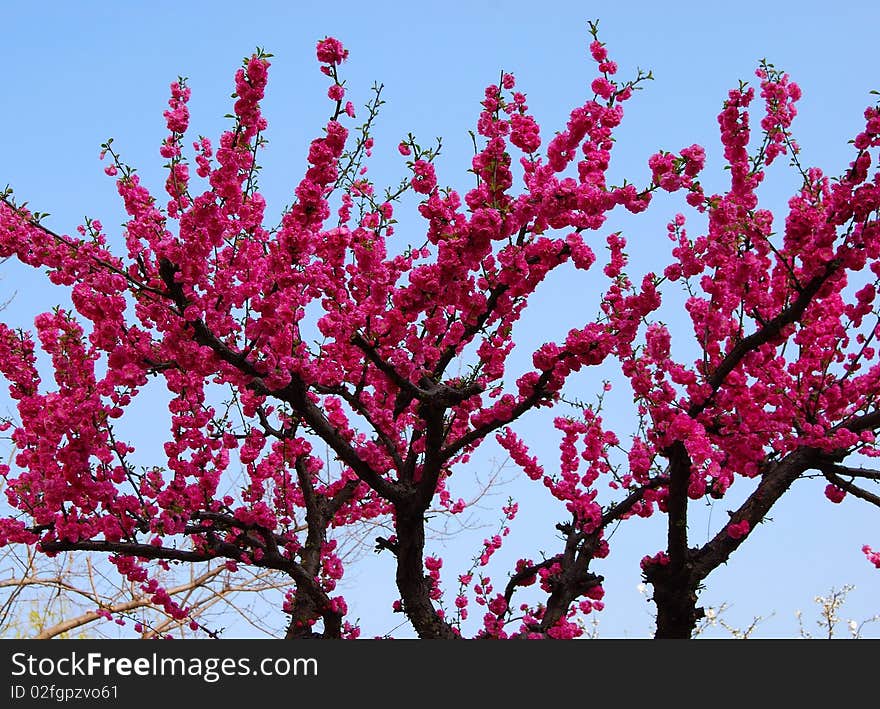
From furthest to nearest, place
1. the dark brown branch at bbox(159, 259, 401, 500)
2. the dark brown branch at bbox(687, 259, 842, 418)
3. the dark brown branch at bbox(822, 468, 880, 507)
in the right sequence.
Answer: the dark brown branch at bbox(822, 468, 880, 507), the dark brown branch at bbox(687, 259, 842, 418), the dark brown branch at bbox(159, 259, 401, 500)

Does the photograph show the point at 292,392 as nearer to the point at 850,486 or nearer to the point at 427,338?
the point at 427,338

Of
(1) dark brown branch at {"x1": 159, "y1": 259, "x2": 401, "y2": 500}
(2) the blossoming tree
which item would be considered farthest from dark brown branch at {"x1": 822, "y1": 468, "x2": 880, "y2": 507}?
(1) dark brown branch at {"x1": 159, "y1": 259, "x2": 401, "y2": 500}

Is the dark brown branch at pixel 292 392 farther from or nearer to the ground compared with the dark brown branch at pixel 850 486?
farther from the ground

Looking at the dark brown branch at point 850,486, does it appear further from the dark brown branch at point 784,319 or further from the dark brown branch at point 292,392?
the dark brown branch at point 292,392

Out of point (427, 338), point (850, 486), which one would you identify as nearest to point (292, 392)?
point (427, 338)

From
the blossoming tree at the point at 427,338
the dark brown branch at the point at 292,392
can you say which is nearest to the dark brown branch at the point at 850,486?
the blossoming tree at the point at 427,338

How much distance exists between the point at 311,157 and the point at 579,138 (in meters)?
1.94

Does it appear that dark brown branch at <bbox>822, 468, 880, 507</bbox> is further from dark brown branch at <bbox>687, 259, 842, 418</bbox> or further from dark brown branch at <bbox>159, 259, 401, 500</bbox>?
dark brown branch at <bbox>159, 259, 401, 500</bbox>

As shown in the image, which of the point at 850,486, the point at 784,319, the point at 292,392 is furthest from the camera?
the point at 850,486

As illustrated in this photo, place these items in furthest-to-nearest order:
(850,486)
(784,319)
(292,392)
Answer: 1. (850,486)
2. (292,392)
3. (784,319)

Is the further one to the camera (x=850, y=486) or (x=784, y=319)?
(x=850, y=486)

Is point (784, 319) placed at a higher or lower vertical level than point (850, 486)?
higher

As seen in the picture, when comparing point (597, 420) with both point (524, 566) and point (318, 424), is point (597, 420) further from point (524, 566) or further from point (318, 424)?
point (318, 424)

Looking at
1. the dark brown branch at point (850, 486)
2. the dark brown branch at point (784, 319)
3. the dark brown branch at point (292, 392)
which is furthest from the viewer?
the dark brown branch at point (850, 486)
